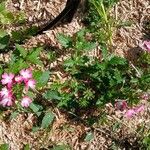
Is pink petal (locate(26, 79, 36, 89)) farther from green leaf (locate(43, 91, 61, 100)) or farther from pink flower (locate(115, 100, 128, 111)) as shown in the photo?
pink flower (locate(115, 100, 128, 111))

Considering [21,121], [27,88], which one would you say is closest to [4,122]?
[21,121]

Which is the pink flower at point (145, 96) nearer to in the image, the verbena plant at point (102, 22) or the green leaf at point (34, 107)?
the verbena plant at point (102, 22)

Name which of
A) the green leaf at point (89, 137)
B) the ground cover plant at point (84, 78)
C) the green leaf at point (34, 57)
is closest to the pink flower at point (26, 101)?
the ground cover plant at point (84, 78)

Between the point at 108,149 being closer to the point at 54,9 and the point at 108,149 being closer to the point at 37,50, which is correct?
the point at 37,50

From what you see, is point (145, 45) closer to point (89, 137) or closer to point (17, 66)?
point (89, 137)

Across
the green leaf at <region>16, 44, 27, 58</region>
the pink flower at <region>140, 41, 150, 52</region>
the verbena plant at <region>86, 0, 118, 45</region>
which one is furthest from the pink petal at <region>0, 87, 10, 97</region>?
the pink flower at <region>140, 41, 150, 52</region>

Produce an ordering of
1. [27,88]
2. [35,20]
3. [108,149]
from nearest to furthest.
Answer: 1. [27,88]
2. [108,149]
3. [35,20]

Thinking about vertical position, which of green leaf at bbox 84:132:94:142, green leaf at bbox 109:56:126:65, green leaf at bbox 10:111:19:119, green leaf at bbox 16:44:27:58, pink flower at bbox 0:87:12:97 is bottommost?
green leaf at bbox 84:132:94:142

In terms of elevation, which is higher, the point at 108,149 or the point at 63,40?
the point at 63,40
